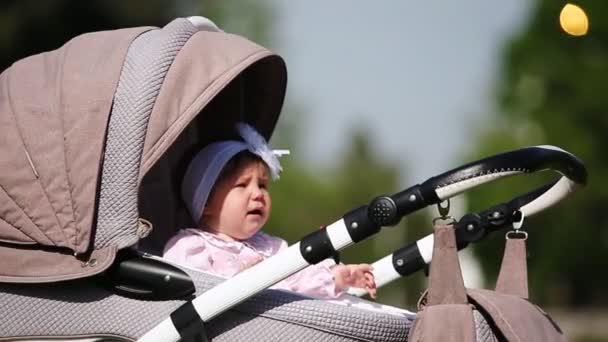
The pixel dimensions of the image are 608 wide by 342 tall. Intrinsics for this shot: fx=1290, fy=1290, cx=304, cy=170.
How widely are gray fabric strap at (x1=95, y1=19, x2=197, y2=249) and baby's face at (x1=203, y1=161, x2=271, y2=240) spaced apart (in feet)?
1.74

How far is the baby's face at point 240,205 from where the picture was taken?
4.83 metres

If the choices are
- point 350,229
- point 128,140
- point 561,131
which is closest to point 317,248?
point 350,229

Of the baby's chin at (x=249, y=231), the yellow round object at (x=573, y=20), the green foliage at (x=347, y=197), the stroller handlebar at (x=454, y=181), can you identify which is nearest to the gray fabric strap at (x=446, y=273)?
the stroller handlebar at (x=454, y=181)

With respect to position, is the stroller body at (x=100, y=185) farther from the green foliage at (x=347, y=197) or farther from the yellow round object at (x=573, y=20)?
the green foliage at (x=347, y=197)

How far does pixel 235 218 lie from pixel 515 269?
1.09 m

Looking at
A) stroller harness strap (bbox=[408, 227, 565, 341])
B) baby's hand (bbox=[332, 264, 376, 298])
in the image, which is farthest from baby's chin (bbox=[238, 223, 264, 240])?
stroller harness strap (bbox=[408, 227, 565, 341])

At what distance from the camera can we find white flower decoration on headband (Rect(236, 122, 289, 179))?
4900 mm

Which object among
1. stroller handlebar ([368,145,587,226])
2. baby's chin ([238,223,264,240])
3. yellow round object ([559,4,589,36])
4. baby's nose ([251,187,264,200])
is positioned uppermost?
yellow round object ([559,4,589,36])

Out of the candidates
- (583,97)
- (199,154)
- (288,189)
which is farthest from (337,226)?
(288,189)

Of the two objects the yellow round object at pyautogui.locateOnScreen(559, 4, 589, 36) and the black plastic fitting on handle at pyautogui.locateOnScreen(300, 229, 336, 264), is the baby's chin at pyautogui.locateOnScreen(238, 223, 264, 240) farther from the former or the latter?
the yellow round object at pyautogui.locateOnScreen(559, 4, 589, 36)

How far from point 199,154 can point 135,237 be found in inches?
32.7

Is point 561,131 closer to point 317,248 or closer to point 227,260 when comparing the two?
point 227,260

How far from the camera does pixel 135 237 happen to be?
4.25m

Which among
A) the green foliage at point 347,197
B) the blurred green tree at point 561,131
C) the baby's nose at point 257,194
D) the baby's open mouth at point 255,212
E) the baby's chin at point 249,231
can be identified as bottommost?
the green foliage at point 347,197
